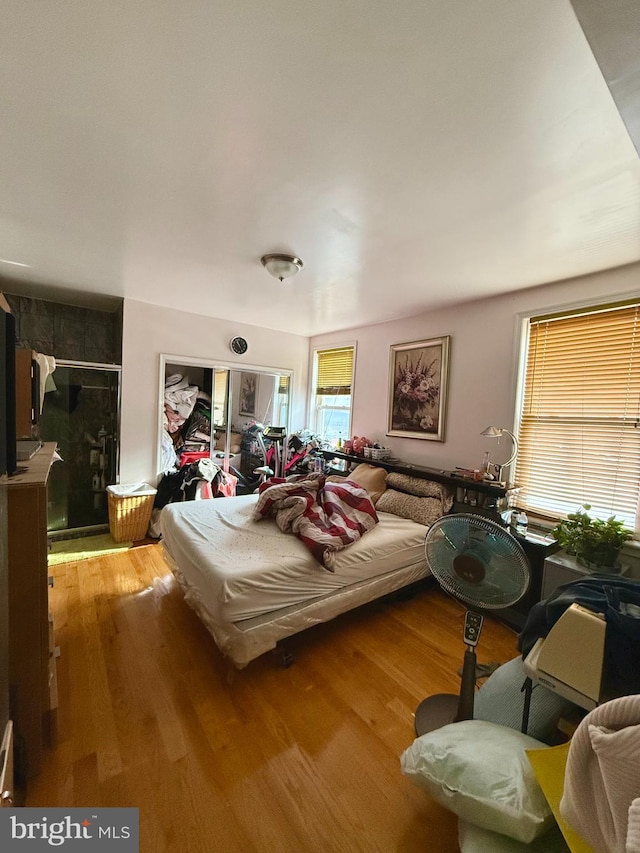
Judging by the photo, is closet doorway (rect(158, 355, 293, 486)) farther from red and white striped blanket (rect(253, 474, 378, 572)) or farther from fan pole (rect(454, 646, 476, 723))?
fan pole (rect(454, 646, 476, 723))

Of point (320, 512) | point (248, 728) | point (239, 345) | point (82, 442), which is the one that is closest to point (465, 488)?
point (320, 512)

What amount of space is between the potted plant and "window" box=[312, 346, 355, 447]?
8.39ft

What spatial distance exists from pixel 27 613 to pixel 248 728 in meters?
1.08

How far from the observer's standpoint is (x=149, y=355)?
3586 mm

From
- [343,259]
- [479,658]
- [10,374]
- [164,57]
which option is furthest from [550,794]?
[343,259]

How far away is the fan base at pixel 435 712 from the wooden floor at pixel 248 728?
52 mm

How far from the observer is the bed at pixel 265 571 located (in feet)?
5.70

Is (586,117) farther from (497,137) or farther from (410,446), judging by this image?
(410,446)

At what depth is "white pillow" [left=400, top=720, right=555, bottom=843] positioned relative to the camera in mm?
889

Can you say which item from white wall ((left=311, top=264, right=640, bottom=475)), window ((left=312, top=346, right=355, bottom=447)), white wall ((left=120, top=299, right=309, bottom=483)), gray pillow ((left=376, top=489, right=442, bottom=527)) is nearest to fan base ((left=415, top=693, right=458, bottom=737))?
gray pillow ((left=376, top=489, right=442, bottom=527))

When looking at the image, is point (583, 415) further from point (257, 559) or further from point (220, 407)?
point (220, 407)

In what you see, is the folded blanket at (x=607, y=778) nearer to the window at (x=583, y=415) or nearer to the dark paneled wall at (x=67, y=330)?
the window at (x=583, y=415)

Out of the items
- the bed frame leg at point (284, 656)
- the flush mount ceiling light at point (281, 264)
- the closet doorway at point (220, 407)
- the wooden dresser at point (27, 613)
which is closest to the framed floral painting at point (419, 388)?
the flush mount ceiling light at point (281, 264)

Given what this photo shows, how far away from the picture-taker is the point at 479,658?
2107mm
